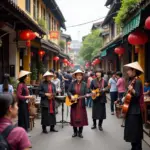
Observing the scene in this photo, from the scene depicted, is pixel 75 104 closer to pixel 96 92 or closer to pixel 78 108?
pixel 78 108

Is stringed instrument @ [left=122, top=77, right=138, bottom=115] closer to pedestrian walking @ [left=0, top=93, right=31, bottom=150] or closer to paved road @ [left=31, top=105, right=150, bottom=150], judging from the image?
paved road @ [left=31, top=105, right=150, bottom=150]

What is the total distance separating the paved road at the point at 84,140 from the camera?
6871 mm

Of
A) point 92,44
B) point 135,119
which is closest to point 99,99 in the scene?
point 135,119

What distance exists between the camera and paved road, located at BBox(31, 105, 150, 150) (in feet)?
22.5

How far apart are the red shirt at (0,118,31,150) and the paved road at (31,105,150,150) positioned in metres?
4.31

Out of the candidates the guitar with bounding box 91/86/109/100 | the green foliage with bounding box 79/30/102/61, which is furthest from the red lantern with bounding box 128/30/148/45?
the green foliage with bounding box 79/30/102/61

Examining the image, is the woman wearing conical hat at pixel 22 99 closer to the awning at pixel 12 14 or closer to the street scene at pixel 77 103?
the street scene at pixel 77 103

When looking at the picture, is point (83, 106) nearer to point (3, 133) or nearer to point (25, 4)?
point (3, 133)

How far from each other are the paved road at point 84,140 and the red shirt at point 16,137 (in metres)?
4.31

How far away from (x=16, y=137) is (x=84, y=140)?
517 cm

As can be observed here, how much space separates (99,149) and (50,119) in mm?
2147

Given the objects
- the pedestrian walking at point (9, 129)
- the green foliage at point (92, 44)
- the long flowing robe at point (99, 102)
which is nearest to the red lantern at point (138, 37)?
the long flowing robe at point (99, 102)

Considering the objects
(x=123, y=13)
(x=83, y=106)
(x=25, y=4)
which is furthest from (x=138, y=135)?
(x=25, y=4)

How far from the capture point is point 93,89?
881 cm
